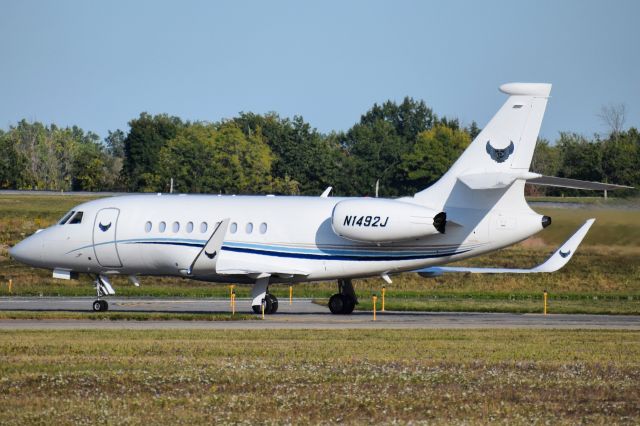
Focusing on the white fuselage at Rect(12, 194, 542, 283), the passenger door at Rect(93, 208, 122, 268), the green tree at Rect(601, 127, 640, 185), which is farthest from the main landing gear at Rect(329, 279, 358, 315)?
the green tree at Rect(601, 127, 640, 185)

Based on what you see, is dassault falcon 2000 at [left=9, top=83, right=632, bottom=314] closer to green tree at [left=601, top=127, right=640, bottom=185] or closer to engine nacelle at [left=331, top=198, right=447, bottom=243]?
engine nacelle at [left=331, top=198, right=447, bottom=243]

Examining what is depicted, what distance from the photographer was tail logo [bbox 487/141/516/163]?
34.6 meters

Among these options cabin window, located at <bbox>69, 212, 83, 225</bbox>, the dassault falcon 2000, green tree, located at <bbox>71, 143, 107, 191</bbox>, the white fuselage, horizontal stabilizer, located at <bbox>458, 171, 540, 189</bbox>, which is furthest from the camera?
green tree, located at <bbox>71, 143, 107, 191</bbox>

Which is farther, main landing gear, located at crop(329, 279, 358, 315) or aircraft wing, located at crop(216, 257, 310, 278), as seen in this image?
main landing gear, located at crop(329, 279, 358, 315)

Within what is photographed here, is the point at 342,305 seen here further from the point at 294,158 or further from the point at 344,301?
the point at 294,158

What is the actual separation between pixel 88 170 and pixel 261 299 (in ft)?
284

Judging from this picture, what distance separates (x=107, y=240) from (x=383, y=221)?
9.54m

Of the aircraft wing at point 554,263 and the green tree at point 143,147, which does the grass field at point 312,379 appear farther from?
the green tree at point 143,147

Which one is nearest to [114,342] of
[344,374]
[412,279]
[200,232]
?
[344,374]

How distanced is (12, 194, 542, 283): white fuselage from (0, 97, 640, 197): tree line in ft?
131

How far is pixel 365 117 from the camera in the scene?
491 ft

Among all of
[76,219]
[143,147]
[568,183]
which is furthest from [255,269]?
[143,147]

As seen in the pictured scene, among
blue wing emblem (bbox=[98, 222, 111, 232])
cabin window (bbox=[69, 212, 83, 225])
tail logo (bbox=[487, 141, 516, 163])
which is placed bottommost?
blue wing emblem (bbox=[98, 222, 111, 232])

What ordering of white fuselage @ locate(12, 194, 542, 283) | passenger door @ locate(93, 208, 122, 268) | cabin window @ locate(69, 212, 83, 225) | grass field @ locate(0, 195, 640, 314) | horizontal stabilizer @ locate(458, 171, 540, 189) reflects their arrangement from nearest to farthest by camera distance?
horizontal stabilizer @ locate(458, 171, 540, 189), white fuselage @ locate(12, 194, 542, 283), passenger door @ locate(93, 208, 122, 268), cabin window @ locate(69, 212, 83, 225), grass field @ locate(0, 195, 640, 314)
